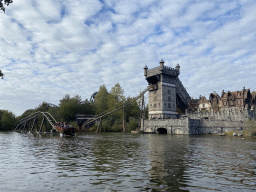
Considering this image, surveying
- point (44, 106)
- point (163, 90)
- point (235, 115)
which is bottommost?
point (235, 115)

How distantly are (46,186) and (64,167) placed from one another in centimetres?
369

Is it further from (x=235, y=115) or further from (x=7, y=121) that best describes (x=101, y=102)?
(x=235, y=115)

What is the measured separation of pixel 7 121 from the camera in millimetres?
93188

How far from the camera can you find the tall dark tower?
6122 centimetres

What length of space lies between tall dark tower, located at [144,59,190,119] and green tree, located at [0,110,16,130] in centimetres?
6967

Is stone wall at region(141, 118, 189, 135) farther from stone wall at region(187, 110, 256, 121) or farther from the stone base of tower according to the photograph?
stone wall at region(187, 110, 256, 121)

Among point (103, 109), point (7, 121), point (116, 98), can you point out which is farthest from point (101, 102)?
point (7, 121)

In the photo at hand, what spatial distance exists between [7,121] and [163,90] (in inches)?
2956

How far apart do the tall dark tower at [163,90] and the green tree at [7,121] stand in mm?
69665

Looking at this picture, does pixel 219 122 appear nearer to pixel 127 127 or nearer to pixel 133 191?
pixel 127 127

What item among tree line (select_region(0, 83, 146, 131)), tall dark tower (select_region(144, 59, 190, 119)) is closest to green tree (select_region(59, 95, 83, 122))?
tree line (select_region(0, 83, 146, 131))

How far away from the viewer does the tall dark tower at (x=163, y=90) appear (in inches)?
2410

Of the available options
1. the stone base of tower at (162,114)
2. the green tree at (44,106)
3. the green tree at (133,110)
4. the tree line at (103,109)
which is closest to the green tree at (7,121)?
the tree line at (103,109)

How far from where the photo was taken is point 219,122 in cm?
5003
